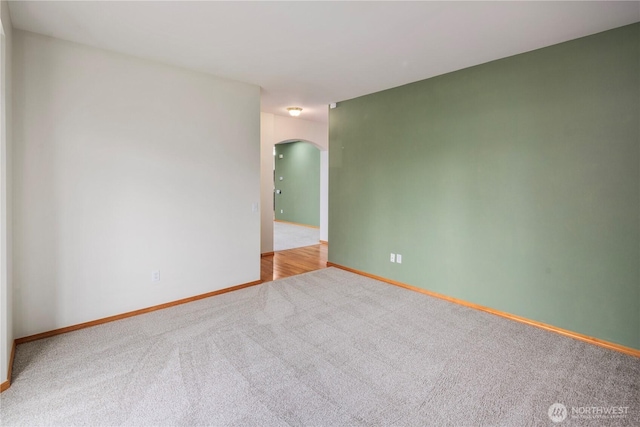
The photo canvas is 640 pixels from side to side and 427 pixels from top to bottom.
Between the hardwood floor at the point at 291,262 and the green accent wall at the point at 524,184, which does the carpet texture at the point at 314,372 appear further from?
the hardwood floor at the point at 291,262

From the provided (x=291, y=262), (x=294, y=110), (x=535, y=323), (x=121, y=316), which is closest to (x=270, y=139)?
(x=294, y=110)

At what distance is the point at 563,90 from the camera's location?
275 cm

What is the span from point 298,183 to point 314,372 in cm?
807

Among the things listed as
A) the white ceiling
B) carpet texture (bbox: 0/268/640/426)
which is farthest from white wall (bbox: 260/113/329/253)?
carpet texture (bbox: 0/268/640/426)

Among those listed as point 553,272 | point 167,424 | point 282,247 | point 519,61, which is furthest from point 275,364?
point 282,247

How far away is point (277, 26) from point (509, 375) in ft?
10.2

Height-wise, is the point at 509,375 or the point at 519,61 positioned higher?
the point at 519,61

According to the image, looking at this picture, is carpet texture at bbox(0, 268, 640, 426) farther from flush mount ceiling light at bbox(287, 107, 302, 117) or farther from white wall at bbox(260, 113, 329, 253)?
flush mount ceiling light at bbox(287, 107, 302, 117)

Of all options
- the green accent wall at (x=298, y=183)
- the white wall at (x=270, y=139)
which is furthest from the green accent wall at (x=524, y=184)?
the green accent wall at (x=298, y=183)

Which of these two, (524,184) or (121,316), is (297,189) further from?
(524,184)

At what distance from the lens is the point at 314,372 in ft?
7.26

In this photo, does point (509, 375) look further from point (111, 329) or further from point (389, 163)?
point (111, 329)

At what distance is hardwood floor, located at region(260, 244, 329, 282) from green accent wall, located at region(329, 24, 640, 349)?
47.8 inches

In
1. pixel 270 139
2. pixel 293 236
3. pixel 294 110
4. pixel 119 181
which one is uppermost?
pixel 294 110
